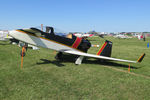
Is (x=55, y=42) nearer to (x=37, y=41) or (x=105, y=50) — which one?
(x=37, y=41)

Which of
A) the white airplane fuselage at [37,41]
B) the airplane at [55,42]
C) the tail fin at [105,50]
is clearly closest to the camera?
the white airplane fuselage at [37,41]

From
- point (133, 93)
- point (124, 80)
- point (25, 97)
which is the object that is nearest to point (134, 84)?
point (124, 80)

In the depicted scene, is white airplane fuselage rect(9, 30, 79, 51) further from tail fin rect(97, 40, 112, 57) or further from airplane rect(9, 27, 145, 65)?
tail fin rect(97, 40, 112, 57)

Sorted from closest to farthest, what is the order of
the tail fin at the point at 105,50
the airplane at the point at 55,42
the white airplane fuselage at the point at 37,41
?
the white airplane fuselage at the point at 37,41 → the airplane at the point at 55,42 → the tail fin at the point at 105,50

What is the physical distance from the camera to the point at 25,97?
4.24 metres

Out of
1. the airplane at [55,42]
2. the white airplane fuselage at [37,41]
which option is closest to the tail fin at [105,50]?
the airplane at [55,42]

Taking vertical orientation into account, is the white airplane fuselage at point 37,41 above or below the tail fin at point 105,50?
above

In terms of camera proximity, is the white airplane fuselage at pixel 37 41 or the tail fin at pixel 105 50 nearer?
the white airplane fuselage at pixel 37 41

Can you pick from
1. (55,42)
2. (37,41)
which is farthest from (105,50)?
(37,41)

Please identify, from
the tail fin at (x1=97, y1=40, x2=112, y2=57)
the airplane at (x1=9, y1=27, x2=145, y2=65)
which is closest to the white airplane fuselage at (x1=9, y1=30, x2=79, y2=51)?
the airplane at (x1=9, y1=27, x2=145, y2=65)

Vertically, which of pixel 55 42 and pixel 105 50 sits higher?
pixel 55 42

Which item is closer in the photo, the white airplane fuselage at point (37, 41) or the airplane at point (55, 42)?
the white airplane fuselage at point (37, 41)

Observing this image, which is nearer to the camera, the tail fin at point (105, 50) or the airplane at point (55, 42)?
the airplane at point (55, 42)

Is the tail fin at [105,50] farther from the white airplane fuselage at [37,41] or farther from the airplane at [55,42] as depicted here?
the white airplane fuselage at [37,41]
